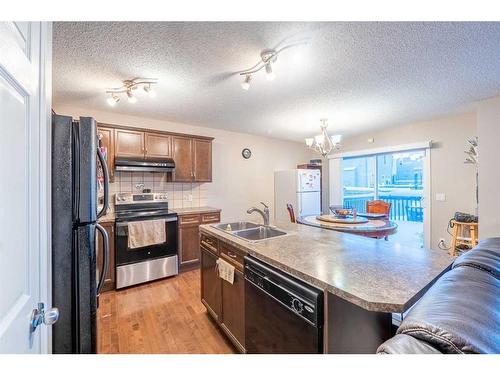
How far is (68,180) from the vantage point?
1.07 meters

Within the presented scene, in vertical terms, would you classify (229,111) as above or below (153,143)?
above

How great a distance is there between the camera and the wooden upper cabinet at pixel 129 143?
310 centimetres

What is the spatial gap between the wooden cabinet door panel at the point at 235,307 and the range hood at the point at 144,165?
2.03 metres

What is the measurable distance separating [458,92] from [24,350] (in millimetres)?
3894

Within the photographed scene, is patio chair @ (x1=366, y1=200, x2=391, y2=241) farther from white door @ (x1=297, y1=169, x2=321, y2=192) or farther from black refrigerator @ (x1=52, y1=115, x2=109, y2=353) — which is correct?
black refrigerator @ (x1=52, y1=115, x2=109, y2=353)

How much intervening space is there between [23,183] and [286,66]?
1970 millimetres

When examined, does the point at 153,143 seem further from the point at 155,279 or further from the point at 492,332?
the point at 492,332

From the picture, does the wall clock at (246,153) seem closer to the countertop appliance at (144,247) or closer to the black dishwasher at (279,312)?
the countertop appliance at (144,247)

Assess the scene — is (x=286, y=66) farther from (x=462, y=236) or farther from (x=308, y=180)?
(x=462, y=236)

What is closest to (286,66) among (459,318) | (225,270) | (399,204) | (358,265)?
(358,265)

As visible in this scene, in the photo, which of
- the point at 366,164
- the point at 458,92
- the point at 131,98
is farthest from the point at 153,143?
the point at 366,164

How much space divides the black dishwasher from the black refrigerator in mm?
871

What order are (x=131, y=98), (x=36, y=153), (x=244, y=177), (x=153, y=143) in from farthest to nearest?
(x=244, y=177)
(x=153, y=143)
(x=131, y=98)
(x=36, y=153)

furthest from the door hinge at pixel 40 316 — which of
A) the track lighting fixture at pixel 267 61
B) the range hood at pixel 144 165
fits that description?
the range hood at pixel 144 165
